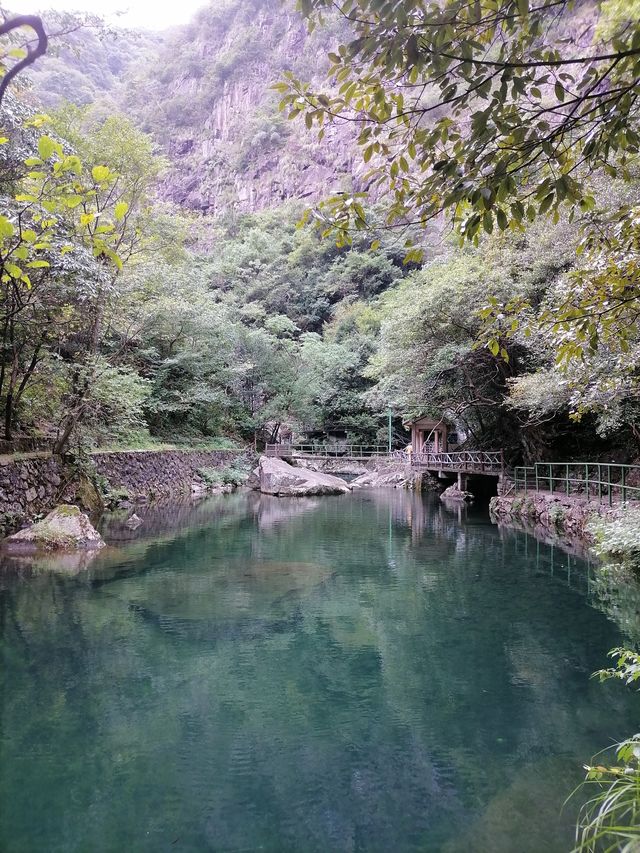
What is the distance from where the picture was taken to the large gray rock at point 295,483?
1894 cm

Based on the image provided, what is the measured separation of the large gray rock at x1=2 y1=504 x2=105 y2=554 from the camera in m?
8.06

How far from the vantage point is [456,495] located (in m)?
18.7

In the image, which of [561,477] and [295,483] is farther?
[295,483]

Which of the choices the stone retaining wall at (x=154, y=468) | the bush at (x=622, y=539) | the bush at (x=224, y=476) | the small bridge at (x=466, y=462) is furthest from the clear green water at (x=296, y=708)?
the bush at (x=224, y=476)

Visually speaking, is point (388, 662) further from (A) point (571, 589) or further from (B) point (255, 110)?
(B) point (255, 110)

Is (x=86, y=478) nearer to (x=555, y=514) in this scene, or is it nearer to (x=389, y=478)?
(x=555, y=514)

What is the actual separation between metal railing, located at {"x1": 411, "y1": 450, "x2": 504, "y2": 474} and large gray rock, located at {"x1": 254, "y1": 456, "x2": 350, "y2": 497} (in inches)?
133

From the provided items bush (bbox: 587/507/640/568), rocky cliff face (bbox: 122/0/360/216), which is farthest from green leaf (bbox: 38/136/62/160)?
rocky cliff face (bbox: 122/0/360/216)

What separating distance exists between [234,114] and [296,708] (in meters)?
54.6

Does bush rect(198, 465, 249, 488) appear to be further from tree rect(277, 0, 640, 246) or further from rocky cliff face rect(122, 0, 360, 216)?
rocky cliff face rect(122, 0, 360, 216)

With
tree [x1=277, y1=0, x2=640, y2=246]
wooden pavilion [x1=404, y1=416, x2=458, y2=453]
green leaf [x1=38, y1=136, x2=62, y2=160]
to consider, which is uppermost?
tree [x1=277, y1=0, x2=640, y2=246]

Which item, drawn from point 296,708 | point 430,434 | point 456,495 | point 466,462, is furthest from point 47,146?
point 430,434

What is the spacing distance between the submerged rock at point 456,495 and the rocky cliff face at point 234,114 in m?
28.3

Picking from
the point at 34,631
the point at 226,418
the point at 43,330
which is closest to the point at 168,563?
the point at 34,631
